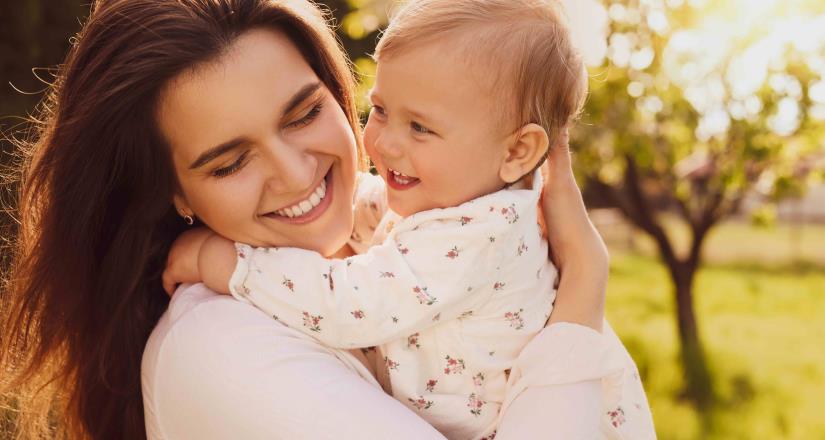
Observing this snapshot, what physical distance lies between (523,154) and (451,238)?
30cm

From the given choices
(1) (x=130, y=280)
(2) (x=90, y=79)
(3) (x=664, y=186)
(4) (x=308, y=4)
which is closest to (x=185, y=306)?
(1) (x=130, y=280)

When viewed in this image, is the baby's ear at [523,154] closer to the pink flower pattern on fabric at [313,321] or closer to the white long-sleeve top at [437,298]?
the white long-sleeve top at [437,298]

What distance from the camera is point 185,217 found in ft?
7.28

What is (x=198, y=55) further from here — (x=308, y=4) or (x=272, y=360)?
(x=272, y=360)

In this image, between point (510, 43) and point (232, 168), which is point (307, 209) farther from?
point (510, 43)

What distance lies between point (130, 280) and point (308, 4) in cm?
87

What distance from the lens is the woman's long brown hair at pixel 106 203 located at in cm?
189

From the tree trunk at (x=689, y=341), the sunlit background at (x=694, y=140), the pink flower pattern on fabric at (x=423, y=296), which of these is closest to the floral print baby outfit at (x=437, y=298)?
the pink flower pattern on fabric at (x=423, y=296)

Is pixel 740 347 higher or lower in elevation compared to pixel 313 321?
lower

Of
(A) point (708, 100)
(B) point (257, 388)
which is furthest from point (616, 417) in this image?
(A) point (708, 100)

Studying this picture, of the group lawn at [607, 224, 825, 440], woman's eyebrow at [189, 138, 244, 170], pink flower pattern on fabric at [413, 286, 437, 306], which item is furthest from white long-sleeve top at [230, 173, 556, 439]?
lawn at [607, 224, 825, 440]

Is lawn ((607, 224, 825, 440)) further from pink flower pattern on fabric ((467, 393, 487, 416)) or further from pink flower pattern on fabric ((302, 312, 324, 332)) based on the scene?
pink flower pattern on fabric ((302, 312, 324, 332))

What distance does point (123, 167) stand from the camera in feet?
6.66

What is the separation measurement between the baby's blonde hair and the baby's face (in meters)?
0.03
